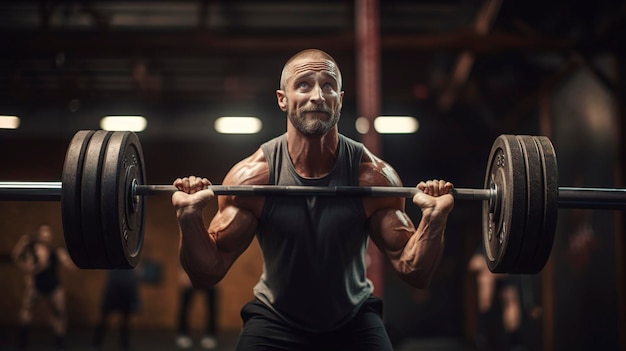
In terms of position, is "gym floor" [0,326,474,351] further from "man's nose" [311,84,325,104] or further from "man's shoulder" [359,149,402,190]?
"man's nose" [311,84,325,104]

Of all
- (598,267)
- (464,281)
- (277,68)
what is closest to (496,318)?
(464,281)

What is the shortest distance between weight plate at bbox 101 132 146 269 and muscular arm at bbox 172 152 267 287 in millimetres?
170

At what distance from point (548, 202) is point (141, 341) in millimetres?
7046

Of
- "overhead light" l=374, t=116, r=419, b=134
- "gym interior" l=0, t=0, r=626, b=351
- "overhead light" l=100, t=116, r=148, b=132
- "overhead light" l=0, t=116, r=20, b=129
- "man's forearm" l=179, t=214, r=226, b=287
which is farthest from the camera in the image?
"overhead light" l=374, t=116, r=419, b=134

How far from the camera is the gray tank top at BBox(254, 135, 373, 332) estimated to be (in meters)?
2.07

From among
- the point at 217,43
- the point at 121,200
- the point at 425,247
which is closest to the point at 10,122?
the point at 217,43

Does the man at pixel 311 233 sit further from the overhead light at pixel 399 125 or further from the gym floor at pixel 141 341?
the overhead light at pixel 399 125

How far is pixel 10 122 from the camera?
847cm

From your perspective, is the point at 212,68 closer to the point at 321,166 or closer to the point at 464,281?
the point at 464,281

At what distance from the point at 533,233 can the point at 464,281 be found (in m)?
8.53

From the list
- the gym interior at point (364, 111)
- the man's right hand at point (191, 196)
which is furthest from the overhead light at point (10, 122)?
the man's right hand at point (191, 196)

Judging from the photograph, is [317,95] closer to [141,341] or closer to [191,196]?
[191,196]

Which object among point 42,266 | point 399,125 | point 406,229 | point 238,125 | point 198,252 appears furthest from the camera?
point 399,125

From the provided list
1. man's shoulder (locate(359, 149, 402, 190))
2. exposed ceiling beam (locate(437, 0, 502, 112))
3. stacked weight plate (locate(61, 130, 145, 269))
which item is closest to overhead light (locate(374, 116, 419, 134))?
exposed ceiling beam (locate(437, 0, 502, 112))
